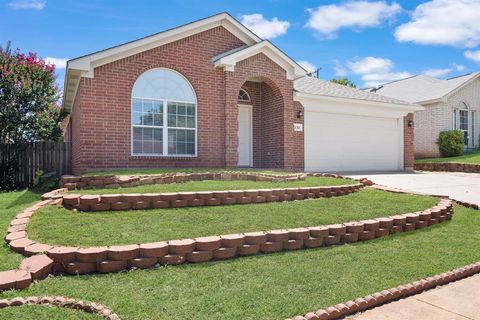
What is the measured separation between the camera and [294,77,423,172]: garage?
1505cm

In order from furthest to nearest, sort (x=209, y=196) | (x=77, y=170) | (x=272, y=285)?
(x=77, y=170) < (x=209, y=196) < (x=272, y=285)

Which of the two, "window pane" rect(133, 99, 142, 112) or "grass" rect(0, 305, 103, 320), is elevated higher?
"window pane" rect(133, 99, 142, 112)

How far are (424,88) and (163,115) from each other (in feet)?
66.9

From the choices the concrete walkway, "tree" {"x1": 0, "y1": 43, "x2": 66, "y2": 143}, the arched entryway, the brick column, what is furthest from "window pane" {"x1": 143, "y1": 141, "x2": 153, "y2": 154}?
the concrete walkway

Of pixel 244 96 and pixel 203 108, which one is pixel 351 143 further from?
pixel 203 108

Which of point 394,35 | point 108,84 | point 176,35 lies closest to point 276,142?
point 176,35

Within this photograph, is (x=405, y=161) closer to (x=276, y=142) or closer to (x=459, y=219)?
(x=276, y=142)

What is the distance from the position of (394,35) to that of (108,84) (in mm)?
18708

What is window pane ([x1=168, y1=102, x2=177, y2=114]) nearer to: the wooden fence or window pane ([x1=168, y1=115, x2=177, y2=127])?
window pane ([x1=168, y1=115, x2=177, y2=127])

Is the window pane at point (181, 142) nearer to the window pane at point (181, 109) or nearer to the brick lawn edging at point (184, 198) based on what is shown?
the window pane at point (181, 109)

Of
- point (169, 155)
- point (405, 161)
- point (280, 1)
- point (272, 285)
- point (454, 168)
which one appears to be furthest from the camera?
point (454, 168)

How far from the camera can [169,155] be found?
11961mm

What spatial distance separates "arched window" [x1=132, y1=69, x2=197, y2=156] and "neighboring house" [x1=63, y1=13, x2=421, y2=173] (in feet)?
0.10

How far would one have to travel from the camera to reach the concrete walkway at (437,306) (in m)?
3.51
